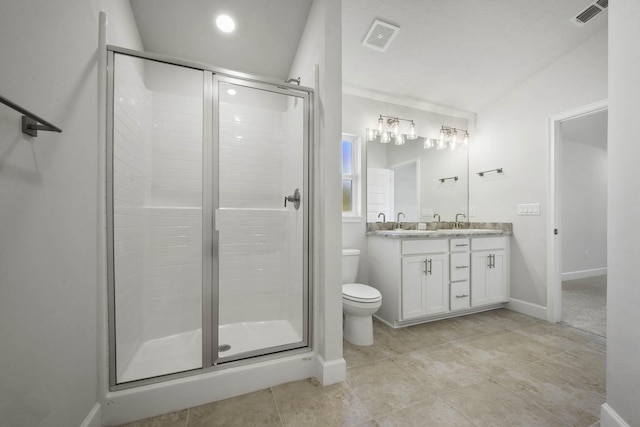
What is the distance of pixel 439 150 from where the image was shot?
3.12 meters

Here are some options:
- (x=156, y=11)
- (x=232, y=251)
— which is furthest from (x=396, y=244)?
(x=156, y=11)

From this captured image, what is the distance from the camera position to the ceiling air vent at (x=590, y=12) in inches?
74.7

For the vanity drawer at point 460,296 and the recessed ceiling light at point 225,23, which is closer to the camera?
the recessed ceiling light at point 225,23

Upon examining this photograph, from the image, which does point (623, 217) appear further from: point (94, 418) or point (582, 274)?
point (582, 274)

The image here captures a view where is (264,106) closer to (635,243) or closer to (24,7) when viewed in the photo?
(24,7)

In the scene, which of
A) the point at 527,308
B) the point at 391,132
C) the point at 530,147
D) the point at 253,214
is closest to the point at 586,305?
the point at 527,308

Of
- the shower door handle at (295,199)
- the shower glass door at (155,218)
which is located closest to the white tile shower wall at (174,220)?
the shower glass door at (155,218)

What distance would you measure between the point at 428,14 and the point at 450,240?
1998mm

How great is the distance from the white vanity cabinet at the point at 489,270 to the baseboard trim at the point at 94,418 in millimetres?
2963

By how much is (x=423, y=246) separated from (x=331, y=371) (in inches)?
54.8

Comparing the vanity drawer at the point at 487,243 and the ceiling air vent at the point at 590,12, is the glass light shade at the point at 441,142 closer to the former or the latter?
the vanity drawer at the point at 487,243

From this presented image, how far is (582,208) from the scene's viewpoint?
13.9 ft

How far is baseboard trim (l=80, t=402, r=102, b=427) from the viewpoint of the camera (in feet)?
3.50

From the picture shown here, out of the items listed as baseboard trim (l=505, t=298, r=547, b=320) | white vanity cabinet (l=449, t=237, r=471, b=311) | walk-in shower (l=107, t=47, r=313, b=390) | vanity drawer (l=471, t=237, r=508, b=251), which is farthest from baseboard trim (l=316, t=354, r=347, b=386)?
baseboard trim (l=505, t=298, r=547, b=320)
